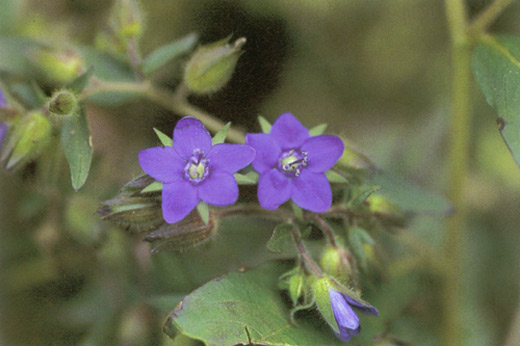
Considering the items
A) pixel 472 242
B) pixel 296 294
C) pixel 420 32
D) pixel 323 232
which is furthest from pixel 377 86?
pixel 296 294

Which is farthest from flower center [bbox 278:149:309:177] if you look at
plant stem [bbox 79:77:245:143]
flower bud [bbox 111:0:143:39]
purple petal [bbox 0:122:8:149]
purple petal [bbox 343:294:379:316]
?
purple petal [bbox 0:122:8:149]

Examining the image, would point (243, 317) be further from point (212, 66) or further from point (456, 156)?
point (456, 156)

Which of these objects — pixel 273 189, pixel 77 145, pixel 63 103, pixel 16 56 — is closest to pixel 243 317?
pixel 273 189

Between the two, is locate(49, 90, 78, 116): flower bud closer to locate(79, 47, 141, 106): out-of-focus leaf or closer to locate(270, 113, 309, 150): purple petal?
locate(79, 47, 141, 106): out-of-focus leaf

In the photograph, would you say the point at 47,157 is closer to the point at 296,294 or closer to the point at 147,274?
the point at 147,274

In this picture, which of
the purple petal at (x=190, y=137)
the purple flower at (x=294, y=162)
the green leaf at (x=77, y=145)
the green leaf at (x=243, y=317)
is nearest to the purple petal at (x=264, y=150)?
the purple flower at (x=294, y=162)
